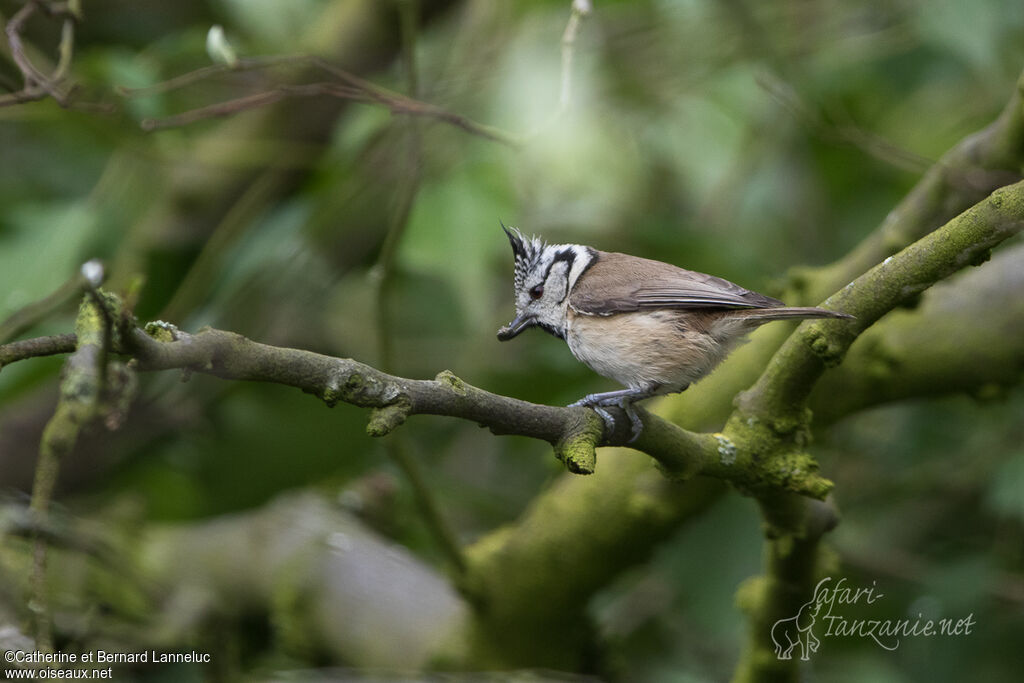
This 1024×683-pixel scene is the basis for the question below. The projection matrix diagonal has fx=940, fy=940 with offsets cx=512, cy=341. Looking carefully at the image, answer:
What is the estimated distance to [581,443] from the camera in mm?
1796

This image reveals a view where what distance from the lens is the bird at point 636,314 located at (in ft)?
8.75

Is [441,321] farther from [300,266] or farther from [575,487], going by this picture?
[575,487]

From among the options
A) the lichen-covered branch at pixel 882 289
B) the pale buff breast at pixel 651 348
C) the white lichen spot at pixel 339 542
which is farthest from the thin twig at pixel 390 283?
the lichen-covered branch at pixel 882 289

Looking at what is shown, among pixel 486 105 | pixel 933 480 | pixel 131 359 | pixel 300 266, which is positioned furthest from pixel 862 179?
pixel 131 359

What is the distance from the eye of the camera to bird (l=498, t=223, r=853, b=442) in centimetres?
267

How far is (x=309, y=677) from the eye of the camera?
3299 millimetres

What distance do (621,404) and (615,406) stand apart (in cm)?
2

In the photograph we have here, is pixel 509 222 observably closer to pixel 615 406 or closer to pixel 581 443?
pixel 615 406

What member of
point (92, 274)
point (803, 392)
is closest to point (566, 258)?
point (803, 392)

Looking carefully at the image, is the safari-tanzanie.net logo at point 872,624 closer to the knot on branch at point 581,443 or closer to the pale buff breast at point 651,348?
the pale buff breast at point 651,348

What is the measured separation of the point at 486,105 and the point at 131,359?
11.2ft

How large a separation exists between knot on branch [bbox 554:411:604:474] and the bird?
541mm

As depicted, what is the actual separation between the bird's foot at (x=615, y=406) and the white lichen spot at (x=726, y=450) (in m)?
0.21

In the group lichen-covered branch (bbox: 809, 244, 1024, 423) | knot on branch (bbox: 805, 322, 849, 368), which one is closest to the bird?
knot on branch (bbox: 805, 322, 849, 368)
